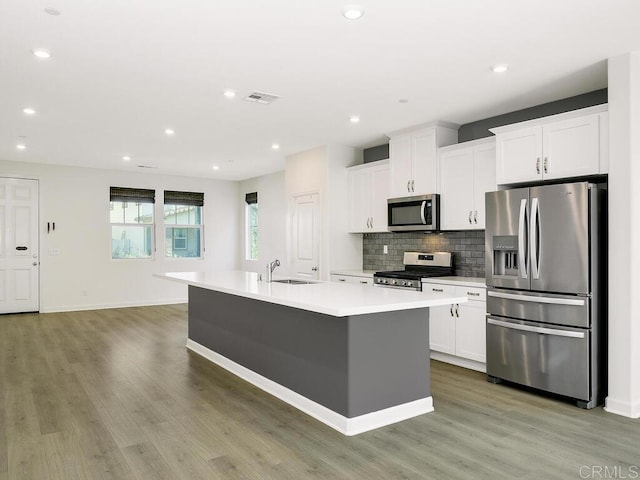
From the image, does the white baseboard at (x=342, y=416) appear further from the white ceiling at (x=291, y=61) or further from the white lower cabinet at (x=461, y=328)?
the white ceiling at (x=291, y=61)

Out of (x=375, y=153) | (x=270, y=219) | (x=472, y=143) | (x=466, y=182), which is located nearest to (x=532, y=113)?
(x=472, y=143)

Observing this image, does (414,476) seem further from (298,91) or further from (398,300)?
(298,91)

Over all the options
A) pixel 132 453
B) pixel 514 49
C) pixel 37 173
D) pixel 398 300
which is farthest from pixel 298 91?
pixel 37 173

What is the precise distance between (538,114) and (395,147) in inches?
65.3

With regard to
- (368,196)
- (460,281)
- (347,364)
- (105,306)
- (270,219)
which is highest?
(368,196)

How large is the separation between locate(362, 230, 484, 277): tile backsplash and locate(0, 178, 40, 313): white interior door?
576 centimetres

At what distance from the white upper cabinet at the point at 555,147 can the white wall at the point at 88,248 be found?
691 centimetres

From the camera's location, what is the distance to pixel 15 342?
5734mm

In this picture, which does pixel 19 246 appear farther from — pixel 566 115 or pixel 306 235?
pixel 566 115

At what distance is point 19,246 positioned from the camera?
781 centimetres

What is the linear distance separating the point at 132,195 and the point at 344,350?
7025mm

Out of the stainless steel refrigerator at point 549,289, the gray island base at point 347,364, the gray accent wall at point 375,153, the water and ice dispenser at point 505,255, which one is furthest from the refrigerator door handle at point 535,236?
the gray accent wall at point 375,153

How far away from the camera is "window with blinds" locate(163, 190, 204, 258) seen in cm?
923

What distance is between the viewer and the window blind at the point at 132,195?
8.57 m
